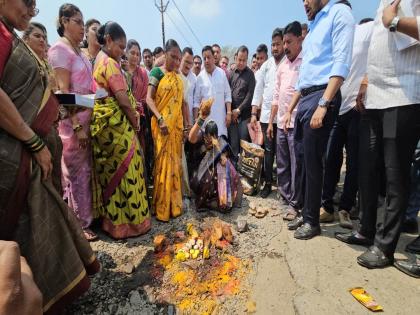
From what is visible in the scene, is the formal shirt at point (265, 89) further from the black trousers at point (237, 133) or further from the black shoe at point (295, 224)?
the black shoe at point (295, 224)

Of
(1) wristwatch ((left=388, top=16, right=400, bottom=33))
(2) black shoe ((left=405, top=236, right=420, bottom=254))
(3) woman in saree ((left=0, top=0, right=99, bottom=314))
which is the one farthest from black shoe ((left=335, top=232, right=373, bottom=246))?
(3) woman in saree ((left=0, top=0, right=99, bottom=314))

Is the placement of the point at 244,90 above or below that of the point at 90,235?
above

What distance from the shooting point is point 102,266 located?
257 cm

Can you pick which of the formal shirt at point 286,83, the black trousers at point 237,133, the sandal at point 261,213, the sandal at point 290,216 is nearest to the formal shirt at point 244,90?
the black trousers at point 237,133

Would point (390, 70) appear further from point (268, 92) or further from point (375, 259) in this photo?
point (268, 92)

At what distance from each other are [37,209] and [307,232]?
2303mm

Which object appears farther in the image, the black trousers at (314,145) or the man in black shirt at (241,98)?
the man in black shirt at (241,98)

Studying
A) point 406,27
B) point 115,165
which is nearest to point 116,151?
point 115,165

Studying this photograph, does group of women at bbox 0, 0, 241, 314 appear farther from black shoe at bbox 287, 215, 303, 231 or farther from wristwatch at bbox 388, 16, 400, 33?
wristwatch at bbox 388, 16, 400, 33

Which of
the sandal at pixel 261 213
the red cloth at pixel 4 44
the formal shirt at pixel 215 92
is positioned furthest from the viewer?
the formal shirt at pixel 215 92

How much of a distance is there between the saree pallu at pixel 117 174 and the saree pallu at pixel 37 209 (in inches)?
36.5

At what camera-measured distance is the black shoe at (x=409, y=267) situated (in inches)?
85.6

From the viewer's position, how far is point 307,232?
9.31 ft

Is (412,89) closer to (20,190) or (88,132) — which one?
(20,190)
